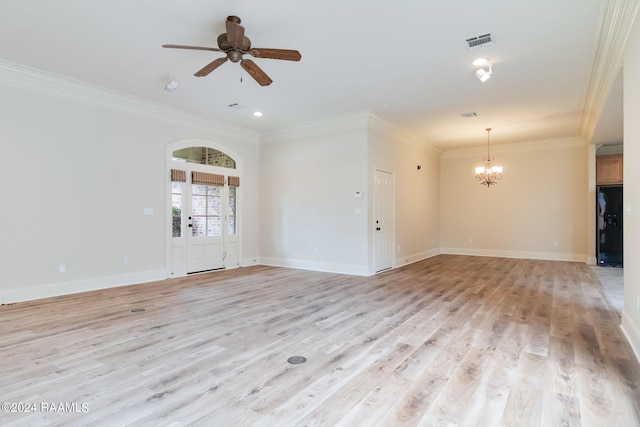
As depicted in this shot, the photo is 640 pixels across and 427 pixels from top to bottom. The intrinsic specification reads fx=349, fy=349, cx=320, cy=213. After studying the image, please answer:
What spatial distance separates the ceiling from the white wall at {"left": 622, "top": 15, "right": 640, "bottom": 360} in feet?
1.83

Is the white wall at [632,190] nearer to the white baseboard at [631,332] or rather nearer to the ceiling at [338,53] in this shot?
the white baseboard at [631,332]

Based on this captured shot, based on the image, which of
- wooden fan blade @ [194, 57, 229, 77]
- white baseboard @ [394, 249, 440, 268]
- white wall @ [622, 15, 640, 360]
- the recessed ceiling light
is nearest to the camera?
white wall @ [622, 15, 640, 360]

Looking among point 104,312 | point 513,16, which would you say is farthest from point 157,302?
point 513,16

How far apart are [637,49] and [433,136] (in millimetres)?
5272

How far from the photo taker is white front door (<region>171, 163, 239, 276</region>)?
6.31 meters

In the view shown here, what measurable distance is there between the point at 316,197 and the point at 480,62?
376 cm

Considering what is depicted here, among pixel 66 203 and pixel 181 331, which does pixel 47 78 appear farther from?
pixel 181 331

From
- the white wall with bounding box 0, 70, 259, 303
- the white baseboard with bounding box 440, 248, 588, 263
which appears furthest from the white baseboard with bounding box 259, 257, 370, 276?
the white baseboard with bounding box 440, 248, 588, 263

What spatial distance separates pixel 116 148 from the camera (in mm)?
5445

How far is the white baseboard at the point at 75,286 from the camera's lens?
4430 millimetres

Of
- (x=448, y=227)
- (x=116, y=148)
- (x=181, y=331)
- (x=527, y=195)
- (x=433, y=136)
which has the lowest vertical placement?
(x=181, y=331)

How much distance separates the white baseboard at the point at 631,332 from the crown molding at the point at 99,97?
21.5 feet

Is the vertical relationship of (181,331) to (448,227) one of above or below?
below

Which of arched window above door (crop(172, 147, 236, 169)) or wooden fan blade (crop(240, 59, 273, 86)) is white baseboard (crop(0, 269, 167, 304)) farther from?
wooden fan blade (crop(240, 59, 273, 86))
